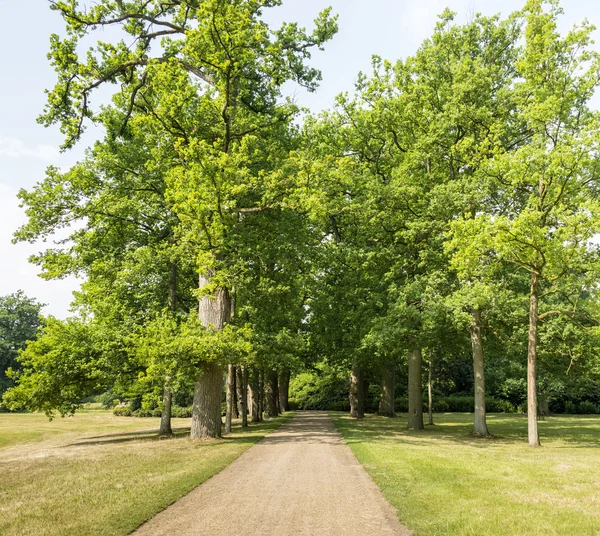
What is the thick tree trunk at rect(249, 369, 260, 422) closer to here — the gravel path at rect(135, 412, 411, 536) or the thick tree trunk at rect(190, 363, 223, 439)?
the thick tree trunk at rect(190, 363, 223, 439)

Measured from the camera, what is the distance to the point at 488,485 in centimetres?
984

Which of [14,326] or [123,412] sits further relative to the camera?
[14,326]

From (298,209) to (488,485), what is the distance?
1254cm

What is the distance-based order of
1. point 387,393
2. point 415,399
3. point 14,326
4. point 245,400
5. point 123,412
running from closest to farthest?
point 415,399 → point 245,400 → point 387,393 → point 123,412 → point 14,326

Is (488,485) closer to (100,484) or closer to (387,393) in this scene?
(100,484)

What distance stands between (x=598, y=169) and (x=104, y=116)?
2260cm

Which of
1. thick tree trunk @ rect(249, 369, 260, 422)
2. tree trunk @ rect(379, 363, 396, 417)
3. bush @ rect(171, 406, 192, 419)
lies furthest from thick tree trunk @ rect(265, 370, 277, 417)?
bush @ rect(171, 406, 192, 419)

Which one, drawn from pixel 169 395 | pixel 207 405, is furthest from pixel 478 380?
pixel 169 395

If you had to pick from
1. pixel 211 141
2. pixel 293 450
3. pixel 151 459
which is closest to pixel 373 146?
pixel 211 141

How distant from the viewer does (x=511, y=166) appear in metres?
18.0

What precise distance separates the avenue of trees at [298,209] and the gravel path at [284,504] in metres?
7.33

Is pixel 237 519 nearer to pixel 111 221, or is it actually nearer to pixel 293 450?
pixel 293 450

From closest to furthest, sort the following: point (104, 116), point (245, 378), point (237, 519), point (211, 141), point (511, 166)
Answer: point (237, 519), point (511, 166), point (211, 141), point (104, 116), point (245, 378)

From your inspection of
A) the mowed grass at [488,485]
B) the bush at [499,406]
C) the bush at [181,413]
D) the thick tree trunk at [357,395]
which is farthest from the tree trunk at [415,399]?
the bush at [499,406]
